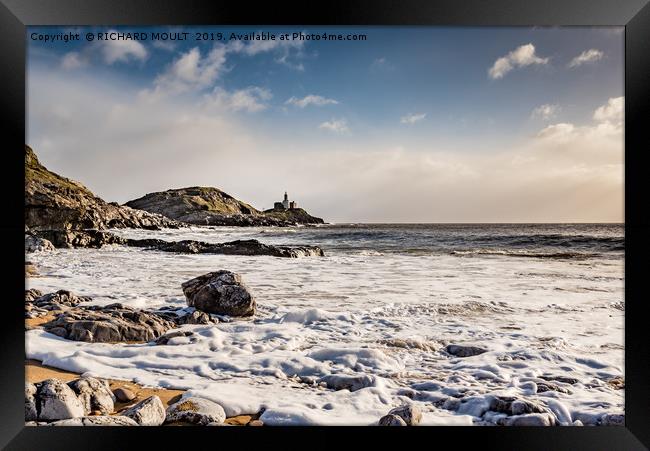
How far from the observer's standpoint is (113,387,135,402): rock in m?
2.71

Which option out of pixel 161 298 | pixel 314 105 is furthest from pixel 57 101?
pixel 314 105

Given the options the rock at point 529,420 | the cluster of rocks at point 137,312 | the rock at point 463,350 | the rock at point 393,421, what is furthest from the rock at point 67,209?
the rock at point 529,420

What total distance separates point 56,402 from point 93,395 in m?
0.25

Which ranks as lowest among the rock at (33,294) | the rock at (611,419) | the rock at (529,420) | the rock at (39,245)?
the rock at (611,419)

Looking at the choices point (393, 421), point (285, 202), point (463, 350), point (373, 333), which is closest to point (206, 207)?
point (285, 202)

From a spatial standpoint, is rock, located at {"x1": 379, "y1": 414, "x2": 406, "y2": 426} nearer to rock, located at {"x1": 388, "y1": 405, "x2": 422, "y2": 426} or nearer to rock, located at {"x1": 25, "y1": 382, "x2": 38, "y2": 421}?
rock, located at {"x1": 388, "y1": 405, "x2": 422, "y2": 426}

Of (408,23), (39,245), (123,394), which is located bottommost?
(123,394)

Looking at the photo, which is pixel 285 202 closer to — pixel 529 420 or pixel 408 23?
pixel 408 23

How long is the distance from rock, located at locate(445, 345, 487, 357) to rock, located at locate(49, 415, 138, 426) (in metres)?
2.62

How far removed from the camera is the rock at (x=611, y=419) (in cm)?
280

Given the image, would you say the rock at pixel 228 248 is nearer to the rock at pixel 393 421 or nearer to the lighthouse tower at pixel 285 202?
the lighthouse tower at pixel 285 202

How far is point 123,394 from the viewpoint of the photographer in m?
2.72

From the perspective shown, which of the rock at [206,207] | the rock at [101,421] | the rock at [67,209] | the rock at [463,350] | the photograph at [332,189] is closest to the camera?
the rock at [101,421]

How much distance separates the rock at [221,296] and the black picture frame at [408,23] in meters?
1.36
